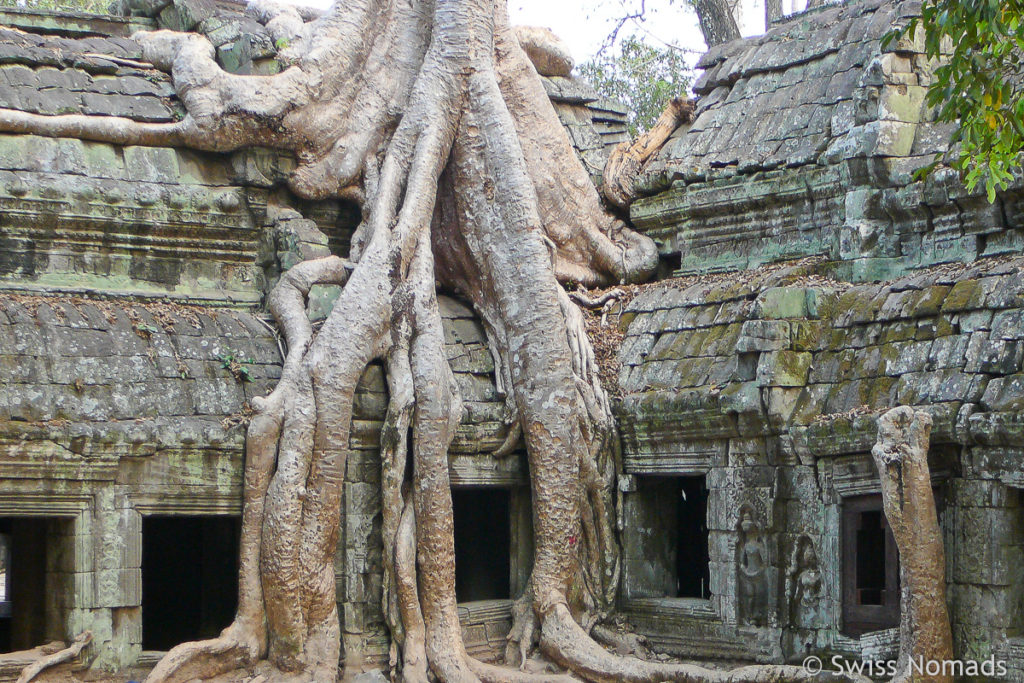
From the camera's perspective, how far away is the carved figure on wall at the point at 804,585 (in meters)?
9.80

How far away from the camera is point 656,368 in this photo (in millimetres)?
10953

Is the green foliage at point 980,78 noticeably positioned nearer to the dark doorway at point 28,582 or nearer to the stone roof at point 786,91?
the stone roof at point 786,91

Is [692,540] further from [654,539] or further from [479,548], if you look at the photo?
[479,548]

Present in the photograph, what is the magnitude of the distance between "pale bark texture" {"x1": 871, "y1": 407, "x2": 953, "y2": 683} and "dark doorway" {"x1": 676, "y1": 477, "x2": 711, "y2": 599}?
3230 millimetres

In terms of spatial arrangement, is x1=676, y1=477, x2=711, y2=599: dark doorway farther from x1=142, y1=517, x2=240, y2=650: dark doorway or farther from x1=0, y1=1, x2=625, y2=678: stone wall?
x1=142, y1=517, x2=240, y2=650: dark doorway

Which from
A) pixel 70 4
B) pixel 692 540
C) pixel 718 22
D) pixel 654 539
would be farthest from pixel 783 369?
pixel 70 4

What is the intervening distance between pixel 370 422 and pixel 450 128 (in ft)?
7.97

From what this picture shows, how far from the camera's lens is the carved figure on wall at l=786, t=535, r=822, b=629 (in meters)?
9.80

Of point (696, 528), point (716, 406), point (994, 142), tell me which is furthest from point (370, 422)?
→ point (994, 142)

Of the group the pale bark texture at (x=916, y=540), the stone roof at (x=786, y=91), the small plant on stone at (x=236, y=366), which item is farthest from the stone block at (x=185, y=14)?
the pale bark texture at (x=916, y=540)

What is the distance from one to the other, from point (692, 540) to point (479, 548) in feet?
5.53

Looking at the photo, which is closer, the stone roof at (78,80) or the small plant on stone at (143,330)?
the small plant on stone at (143,330)

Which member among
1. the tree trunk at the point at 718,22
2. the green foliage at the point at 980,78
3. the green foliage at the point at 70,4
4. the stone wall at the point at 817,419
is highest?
the green foliage at the point at 70,4

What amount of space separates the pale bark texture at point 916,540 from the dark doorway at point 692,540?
3230 mm
